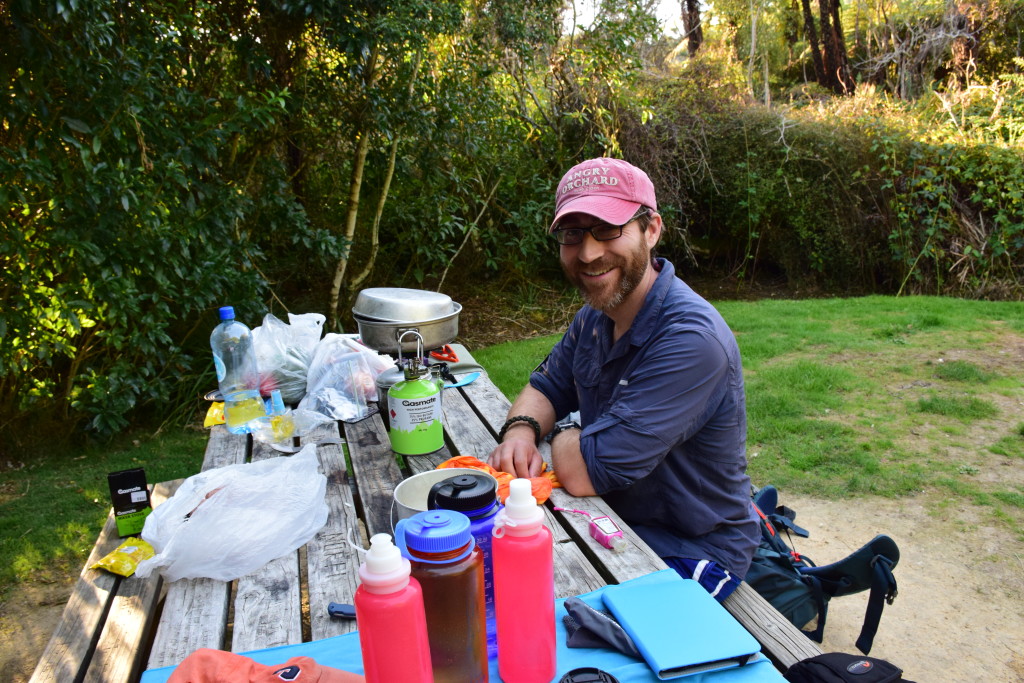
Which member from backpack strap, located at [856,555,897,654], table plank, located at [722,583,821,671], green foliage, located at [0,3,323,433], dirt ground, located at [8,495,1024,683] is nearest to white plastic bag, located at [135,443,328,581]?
table plank, located at [722,583,821,671]

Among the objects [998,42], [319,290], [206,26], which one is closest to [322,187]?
[319,290]

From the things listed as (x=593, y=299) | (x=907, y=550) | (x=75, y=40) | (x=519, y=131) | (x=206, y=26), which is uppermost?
(x=206, y=26)

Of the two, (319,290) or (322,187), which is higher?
(322,187)

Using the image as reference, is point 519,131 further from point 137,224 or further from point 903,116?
point 903,116

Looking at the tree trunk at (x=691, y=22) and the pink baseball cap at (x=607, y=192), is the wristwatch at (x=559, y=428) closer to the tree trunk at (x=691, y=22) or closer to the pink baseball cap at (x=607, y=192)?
the pink baseball cap at (x=607, y=192)

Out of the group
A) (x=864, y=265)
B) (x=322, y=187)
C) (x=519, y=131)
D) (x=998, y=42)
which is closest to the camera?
(x=322, y=187)

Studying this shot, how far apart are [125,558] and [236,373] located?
139cm

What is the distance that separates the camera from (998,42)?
38.7ft

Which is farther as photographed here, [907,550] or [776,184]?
[776,184]

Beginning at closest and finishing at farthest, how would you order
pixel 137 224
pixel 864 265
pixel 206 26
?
pixel 137 224 → pixel 206 26 → pixel 864 265

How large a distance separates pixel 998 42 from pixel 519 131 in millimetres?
10410

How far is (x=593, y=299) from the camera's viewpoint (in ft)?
6.85

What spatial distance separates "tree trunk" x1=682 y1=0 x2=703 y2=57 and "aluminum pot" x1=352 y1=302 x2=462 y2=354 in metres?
15.6

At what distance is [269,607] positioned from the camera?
1448mm
